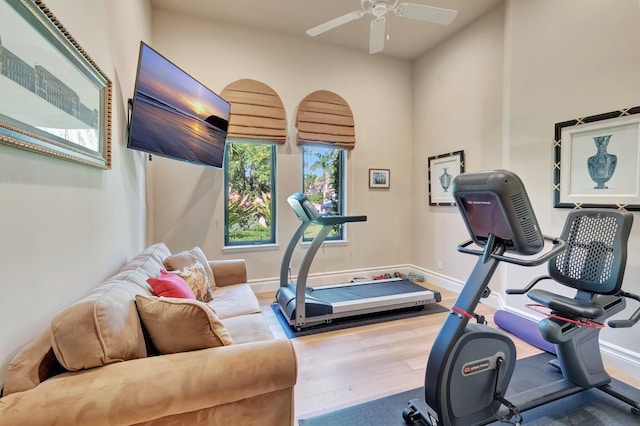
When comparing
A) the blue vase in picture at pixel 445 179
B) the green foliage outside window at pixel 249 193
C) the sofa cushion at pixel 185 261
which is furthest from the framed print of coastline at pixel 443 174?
the sofa cushion at pixel 185 261

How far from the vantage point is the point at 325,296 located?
334 centimetres

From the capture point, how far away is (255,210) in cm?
402

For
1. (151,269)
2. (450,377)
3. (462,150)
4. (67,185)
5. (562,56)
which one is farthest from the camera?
(462,150)

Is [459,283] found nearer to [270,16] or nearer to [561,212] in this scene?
[561,212]

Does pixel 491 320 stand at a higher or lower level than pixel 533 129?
lower

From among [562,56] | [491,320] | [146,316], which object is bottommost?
[491,320]

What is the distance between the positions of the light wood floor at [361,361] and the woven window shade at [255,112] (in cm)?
225

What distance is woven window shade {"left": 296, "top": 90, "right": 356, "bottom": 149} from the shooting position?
158 inches

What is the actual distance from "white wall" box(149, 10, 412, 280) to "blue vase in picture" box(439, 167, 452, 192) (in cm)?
70

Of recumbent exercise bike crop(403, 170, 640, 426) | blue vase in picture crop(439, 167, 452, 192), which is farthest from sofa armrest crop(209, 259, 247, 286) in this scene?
blue vase in picture crop(439, 167, 452, 192)

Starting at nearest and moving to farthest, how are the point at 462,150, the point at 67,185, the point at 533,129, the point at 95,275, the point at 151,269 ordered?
1. the point at 67,185
2. the point at 95,275
3. the point at 151,269
4. the point at 533,129
5. the point at 462,150

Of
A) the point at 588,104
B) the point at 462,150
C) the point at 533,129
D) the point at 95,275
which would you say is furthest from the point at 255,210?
the point at 588,104

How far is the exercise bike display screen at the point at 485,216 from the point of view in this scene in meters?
1.41

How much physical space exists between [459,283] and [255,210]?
2.93 metres
